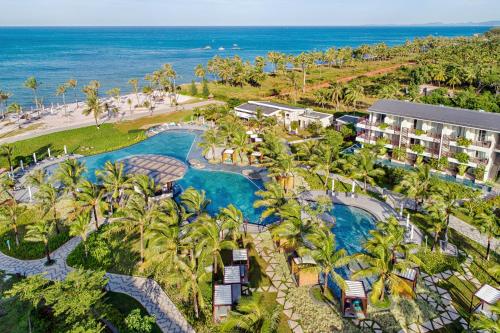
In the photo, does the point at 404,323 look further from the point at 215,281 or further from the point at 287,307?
the point at 215,281

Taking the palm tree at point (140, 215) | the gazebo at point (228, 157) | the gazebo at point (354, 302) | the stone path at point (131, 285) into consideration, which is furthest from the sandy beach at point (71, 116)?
the gazebo at point (354, 302)

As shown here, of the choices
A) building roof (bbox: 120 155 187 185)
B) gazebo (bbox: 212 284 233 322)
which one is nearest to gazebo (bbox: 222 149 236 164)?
building roof (bbox: 120 155 187 185)

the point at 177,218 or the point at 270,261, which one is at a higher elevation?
the point at 177,218

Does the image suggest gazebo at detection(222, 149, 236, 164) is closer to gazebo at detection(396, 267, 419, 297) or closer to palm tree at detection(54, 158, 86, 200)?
palm tree at detection(54, 158, 86, 200)

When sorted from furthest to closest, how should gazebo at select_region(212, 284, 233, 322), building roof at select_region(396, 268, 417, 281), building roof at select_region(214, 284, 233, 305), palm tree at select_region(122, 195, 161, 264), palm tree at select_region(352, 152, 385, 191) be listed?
1. palm tree at select_region(352, 152, 385, 191)
2. palm tree at select_region(122, 195, 161, 264)
3. building roof at select_region(396, 268, 417, 281)
4. building roof at select_region(214, 284, 233, 305)
5. gazebo at select_region(212, 284, 233, 322)

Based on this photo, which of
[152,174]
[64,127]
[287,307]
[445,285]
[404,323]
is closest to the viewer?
[404,323]

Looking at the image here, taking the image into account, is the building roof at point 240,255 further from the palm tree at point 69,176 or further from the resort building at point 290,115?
the resort building at point 290,115

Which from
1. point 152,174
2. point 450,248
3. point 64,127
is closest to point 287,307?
point 450,248
